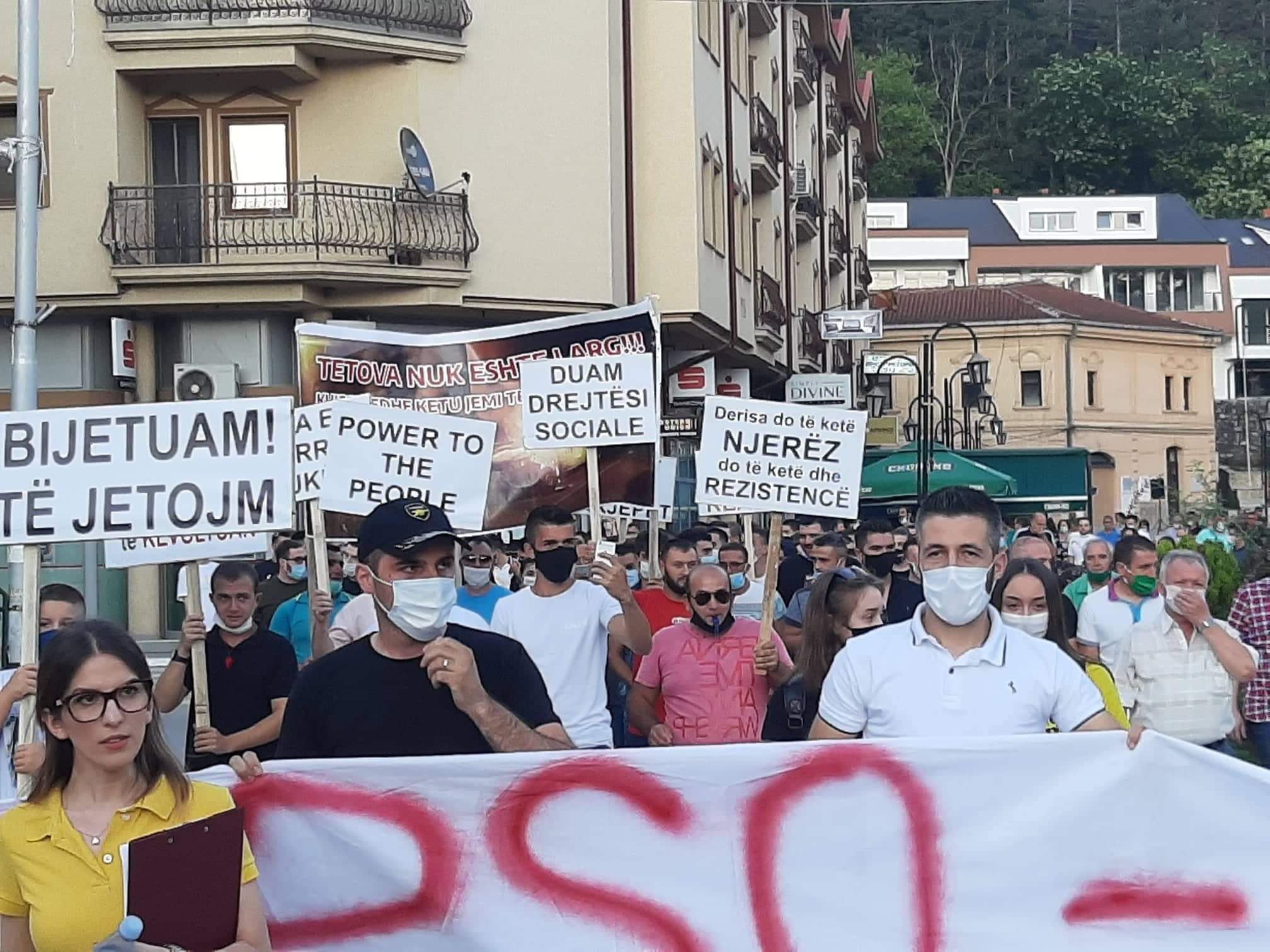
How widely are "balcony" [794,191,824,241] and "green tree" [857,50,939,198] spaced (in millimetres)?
58605

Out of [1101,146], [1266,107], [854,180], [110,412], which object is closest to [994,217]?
[1101,146]

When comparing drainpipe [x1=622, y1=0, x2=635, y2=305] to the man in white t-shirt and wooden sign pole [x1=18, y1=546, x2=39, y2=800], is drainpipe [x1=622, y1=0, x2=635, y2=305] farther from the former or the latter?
wooden sign pole [x1=18, y1=546, x2=39, y2=800]

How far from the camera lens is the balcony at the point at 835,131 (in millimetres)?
52938

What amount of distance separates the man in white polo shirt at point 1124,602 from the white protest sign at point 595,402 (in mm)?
3117

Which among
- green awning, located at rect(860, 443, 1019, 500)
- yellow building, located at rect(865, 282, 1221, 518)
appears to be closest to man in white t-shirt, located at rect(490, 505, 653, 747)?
green awning, located at rect(860, 443, 1019, 500)

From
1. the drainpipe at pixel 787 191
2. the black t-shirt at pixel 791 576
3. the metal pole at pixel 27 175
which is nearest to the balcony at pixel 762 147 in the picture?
the drainpipe at pixel 787 191

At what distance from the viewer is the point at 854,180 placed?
209 ft

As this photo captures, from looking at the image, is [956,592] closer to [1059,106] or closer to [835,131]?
[835,131]

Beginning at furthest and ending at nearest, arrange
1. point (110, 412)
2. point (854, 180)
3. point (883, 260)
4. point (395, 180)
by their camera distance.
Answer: point (883, 260) < point (854, 180) < point (395, 180) < point (110, 412)

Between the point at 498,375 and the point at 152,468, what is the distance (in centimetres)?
910

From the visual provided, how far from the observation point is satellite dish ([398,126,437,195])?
25016 mm

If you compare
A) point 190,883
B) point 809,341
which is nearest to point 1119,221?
point 809,341

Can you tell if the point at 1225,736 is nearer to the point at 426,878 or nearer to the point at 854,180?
the point at 426,878

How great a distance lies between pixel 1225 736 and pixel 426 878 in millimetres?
4405
